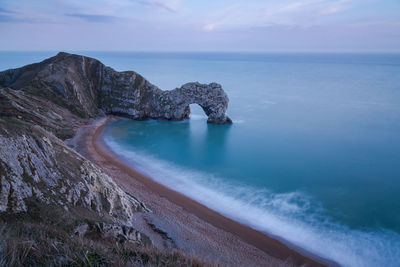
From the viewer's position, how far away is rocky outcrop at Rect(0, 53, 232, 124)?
3631 cm

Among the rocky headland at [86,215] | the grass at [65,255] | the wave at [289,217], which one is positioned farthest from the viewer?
the wave at [289,217]

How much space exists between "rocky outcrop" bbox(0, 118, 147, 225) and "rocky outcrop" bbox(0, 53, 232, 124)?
25176mm

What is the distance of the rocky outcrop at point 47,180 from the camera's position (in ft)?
30.9

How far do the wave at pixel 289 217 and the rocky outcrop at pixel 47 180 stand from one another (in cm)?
756

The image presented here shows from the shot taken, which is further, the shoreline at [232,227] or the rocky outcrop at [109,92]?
the rocky outcrop at [109,92]

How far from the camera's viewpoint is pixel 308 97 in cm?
5891

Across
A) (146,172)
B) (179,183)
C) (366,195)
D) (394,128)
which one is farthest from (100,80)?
(394,128)

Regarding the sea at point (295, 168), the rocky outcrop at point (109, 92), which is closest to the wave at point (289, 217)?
the sea at point (295, 168)

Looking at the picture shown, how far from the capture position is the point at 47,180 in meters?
10.9

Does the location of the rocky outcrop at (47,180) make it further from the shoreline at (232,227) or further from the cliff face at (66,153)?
the shoreline at (232,227)

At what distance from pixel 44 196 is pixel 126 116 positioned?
30.6 metres

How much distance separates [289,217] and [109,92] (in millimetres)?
33396

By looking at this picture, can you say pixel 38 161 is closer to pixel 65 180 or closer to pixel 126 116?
pixel 65 180

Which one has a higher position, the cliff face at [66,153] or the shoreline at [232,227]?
the cliff face at [66,153]
